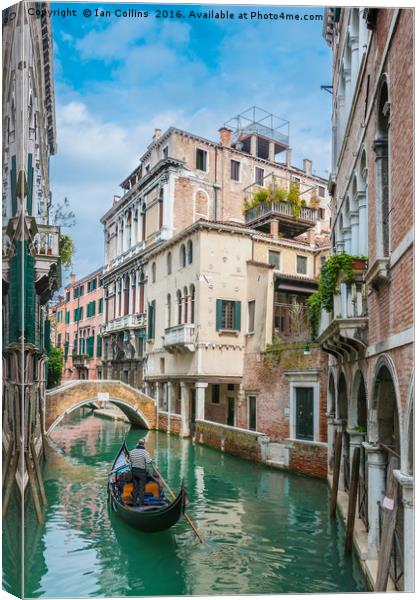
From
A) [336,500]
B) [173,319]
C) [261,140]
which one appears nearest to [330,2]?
[261,140]

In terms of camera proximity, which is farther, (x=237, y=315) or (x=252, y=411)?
(x=252, y=411)

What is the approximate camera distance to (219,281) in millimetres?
5762

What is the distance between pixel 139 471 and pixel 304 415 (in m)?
2.30

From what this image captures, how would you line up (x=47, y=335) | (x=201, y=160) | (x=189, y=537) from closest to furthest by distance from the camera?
(x=189, y=537)
(x=47, y=335)
(x=201, y=160)

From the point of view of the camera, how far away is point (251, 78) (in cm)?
396

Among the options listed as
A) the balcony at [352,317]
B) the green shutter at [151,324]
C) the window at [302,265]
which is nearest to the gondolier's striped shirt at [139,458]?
the green shutter at [151,324]

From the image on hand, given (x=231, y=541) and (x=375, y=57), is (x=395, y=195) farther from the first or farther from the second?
(x=231, y=541)

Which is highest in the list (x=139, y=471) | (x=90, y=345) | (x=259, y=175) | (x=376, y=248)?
(x=259, y=175)

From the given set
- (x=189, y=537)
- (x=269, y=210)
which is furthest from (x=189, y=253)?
(x=189, y=537)

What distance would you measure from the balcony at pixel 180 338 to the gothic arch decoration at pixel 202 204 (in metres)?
1.08

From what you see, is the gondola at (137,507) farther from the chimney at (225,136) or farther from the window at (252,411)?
the chimney at (225,136)

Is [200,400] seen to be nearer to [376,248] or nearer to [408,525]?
[376,248]

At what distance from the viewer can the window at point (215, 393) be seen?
5.89 metres

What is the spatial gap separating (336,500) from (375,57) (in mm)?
3866
